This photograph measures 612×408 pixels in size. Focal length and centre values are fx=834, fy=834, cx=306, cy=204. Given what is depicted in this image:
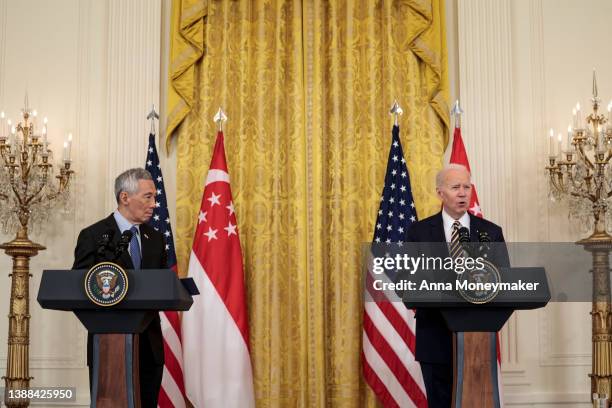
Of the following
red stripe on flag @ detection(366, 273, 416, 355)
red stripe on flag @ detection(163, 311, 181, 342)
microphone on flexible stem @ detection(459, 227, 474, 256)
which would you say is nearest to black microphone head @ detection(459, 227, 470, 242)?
microphone on flexible stem @ detection(459, 227, 474, 256)

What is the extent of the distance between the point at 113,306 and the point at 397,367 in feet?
9.51

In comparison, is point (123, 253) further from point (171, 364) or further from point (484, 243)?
point (171, 364)

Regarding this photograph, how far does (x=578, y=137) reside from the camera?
5992 millimetres

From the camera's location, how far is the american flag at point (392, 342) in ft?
19.8

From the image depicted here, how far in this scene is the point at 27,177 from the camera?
19.5 feet

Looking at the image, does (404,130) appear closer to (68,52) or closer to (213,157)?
(213,157)

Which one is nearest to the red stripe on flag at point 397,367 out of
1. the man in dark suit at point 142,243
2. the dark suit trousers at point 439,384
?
the dark suit trousers at point 439,384

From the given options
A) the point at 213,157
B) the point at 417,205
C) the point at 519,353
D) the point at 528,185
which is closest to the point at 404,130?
the point at 417,205

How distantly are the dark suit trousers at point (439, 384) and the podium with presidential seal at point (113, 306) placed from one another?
1.32 metres

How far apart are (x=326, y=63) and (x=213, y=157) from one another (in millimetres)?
1259

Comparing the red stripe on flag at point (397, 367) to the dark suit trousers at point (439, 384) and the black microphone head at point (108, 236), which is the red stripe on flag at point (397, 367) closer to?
the dark suit trousers at point (439, 384)

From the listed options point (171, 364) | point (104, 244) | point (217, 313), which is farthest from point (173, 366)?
point (104, 244)

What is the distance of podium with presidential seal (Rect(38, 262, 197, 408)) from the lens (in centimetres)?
369

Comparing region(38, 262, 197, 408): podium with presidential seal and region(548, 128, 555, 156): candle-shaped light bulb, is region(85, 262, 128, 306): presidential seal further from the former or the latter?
region(548, 128, 555, 156): candle-shaped light bulb
